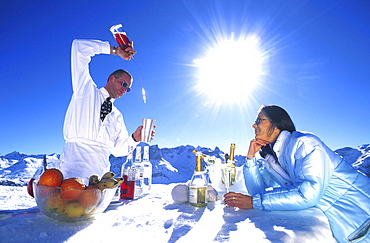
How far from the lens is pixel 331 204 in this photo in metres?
1.20

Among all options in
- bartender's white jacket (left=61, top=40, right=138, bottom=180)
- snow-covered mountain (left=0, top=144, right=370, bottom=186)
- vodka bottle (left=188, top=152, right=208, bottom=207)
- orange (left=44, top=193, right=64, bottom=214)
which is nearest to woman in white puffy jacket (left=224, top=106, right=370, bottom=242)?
vodka bottle (left=188, top=152, right=208, bottom=207)

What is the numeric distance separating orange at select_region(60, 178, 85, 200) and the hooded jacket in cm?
77

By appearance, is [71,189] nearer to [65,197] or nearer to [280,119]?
[65,197]

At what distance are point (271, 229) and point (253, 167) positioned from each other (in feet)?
2.86

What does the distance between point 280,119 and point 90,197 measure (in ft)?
4.11

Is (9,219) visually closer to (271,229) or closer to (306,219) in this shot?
(271,229)

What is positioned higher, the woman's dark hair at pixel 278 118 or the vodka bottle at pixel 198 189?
the woman's dark hair at pixel 278 118

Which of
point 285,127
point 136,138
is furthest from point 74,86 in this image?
point 285,127

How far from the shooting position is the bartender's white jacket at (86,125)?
1715 mm

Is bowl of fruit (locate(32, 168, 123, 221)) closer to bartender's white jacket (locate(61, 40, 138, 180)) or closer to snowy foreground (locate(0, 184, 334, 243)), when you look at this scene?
snowy foreground (locate(0, 184, 334, 243))

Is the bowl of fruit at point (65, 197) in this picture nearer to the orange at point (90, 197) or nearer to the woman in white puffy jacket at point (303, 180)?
the orange at point (90, 197)

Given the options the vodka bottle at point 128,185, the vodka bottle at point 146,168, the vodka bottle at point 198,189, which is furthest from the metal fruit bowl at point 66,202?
the vodka bottle at point 146,168

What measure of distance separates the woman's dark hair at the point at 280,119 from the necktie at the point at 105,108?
1432 millimetres

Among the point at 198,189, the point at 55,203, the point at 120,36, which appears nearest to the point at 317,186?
the point at 198,189
